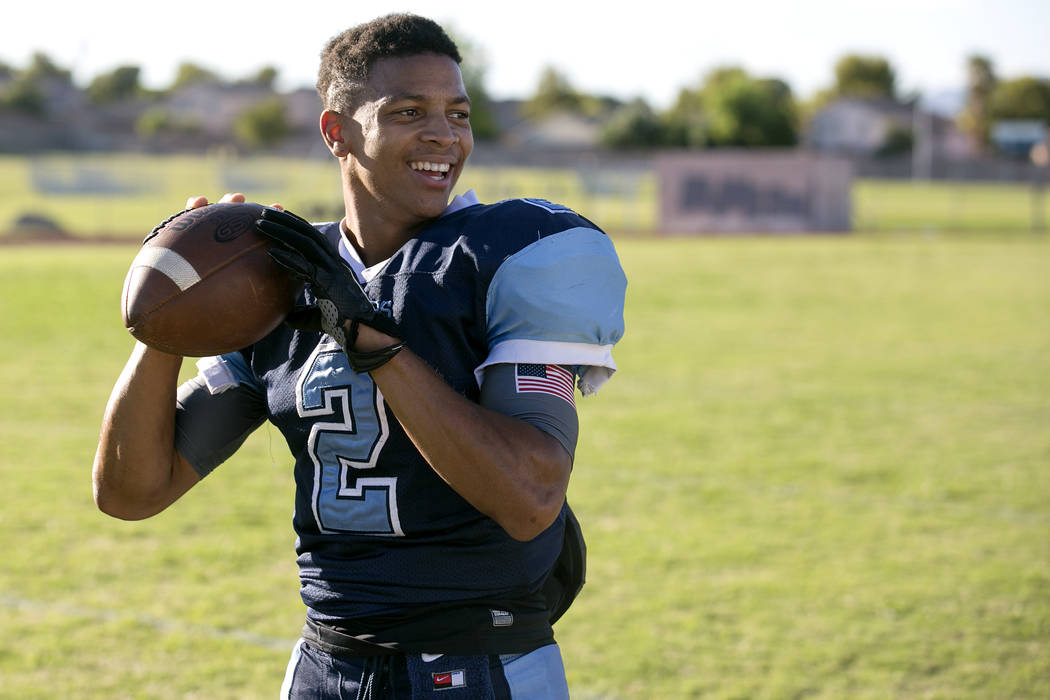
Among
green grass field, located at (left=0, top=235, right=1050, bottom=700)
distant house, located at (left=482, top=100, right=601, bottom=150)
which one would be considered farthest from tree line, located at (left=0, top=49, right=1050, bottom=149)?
green grass field, located at (left=0, top=235, right=1050, bottom=700)

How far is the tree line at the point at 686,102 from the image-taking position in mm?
63397

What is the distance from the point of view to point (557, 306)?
1.97 m

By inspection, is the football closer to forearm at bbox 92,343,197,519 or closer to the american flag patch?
forearm at bbox 92,343,197,519

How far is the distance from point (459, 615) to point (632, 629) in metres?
2.82

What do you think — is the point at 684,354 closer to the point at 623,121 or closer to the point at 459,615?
the point at 459,615

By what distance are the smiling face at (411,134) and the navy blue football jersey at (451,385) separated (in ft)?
0.46

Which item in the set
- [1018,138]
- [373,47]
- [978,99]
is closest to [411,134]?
[373,47]

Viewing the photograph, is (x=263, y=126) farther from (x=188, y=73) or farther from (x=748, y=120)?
(x=188, y=73)

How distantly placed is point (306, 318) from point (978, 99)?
352ft

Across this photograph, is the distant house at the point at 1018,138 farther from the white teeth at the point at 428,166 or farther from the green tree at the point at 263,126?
the white teeth at the point at 428,166

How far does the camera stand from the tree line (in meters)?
63.4

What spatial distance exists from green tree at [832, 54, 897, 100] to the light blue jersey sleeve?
386 feet

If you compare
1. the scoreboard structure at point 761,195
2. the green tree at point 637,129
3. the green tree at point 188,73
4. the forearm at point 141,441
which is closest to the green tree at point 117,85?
the green tree at point 188,73

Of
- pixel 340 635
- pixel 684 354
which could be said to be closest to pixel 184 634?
pixel 340 635
